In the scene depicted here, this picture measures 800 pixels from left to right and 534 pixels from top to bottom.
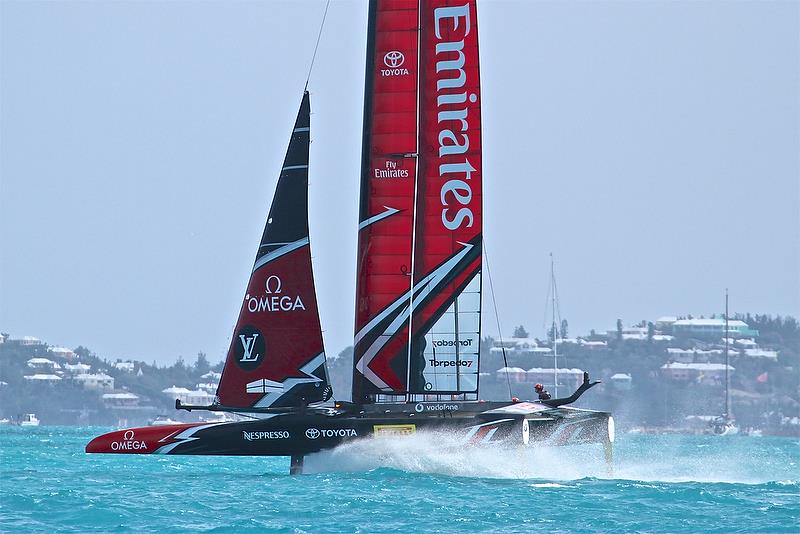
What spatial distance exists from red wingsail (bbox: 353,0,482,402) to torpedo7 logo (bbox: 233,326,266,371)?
4.89 ft

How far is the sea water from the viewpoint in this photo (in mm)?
17125

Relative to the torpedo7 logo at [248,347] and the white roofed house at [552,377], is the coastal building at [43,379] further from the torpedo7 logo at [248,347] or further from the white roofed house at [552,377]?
the torpedo7 logo at [248,347]

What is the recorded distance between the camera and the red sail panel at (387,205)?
23266 mm

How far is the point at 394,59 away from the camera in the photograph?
2344 cm

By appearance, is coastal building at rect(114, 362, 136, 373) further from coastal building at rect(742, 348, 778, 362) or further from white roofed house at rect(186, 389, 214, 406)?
coastal building at rect(742, 348, 778, 362)

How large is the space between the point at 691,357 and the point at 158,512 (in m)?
130

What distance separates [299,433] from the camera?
74.0 ft

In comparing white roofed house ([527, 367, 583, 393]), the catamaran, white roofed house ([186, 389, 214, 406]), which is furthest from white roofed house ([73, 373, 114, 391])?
the catamaran

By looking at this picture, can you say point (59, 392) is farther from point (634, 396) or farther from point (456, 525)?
point (456, 525)

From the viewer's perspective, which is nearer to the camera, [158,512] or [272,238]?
[158,512]

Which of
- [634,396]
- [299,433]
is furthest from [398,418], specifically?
[634,396]

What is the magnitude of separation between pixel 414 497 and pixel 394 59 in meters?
7.21

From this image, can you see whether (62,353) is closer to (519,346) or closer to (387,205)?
(519,346)

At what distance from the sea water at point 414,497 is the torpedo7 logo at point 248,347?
1798mm
